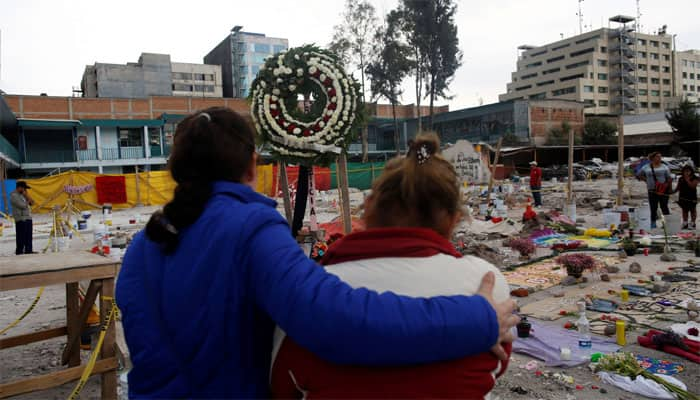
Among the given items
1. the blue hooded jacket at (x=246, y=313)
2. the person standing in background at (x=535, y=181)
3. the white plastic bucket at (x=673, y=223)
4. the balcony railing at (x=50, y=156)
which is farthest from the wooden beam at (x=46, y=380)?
the balcony railing at (x=50, y=156)

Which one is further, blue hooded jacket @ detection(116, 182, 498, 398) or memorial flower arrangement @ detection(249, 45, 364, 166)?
memorial flower arrangement @ detection(249, 45, 364, 166)

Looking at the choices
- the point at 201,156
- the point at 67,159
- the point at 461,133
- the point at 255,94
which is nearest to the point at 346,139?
the point at 255,94

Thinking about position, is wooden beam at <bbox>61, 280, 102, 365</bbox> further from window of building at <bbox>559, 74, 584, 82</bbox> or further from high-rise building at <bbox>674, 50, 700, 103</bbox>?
high-rise building at <bbox>674, 50, 700, 103</bbox>

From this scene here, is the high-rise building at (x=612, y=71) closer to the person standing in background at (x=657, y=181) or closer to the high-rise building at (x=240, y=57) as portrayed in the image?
the high-rise building at (x=240, y=57)

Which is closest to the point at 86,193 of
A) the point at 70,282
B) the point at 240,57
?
the point at 70,282

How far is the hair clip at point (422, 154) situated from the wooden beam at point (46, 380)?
9.11 feet

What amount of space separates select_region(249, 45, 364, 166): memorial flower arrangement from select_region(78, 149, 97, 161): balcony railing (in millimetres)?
32878

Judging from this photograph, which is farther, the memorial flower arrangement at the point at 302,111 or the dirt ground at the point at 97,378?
the memorial flower arrangement at the point at 302,111

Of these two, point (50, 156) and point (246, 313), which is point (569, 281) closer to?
point (246, 313)

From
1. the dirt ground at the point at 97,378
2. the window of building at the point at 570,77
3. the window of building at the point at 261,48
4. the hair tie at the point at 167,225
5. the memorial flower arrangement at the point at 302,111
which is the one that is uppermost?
the window of building at the point at 261,48

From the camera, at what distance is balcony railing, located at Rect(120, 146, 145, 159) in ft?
118

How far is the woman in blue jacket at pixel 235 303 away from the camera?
109 cm

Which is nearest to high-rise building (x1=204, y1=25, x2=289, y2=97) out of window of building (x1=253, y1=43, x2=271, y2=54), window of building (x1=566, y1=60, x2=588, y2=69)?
window of building (x1=253, y1=43, x2=271, y2=54)

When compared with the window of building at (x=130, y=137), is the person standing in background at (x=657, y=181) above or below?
below
